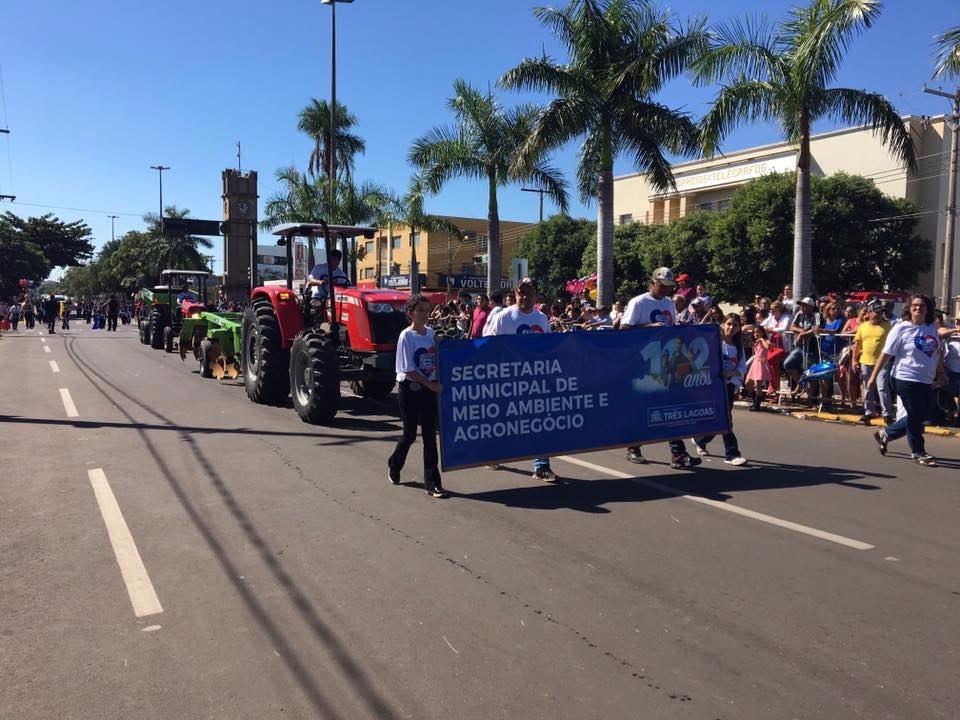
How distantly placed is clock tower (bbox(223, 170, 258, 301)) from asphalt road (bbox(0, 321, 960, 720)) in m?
48.4

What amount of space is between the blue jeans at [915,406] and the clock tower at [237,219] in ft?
164

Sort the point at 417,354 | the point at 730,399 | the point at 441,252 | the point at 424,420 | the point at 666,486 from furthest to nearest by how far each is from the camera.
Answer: the point at 441,252 < the point at 730,399 < the point at 666,486 < the point at 424,420 < the point at 417,354

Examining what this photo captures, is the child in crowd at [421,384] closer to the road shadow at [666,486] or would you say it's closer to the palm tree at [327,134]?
the road shadow at [666,486]

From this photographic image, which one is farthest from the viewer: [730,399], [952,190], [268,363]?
[952,190]

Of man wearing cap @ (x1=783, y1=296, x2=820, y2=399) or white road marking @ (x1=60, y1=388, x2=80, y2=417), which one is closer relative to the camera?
white road marking @ (x1=60, y1=388, x2=80, y2=417)

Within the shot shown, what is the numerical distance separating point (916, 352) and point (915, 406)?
22.8 inches

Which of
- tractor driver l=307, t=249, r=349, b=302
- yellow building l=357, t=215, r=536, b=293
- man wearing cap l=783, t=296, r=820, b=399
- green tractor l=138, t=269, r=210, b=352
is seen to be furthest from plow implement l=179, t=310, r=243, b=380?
yellow building l=357, t=215, r=536, b=293

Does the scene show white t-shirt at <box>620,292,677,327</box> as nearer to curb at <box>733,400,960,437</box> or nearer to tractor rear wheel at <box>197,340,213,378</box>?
curb at <box>733,400,960,437</box>

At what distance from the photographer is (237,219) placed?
183 feet

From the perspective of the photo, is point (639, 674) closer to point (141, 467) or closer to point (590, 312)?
point (141, 467)

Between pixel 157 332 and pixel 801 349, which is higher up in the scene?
pixel 801 349

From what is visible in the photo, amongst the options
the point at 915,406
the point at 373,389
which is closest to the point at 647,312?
the point at 915,406

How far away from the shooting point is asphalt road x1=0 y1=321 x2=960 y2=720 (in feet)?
11.8

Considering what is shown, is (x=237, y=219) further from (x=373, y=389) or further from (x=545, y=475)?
(x=545, y=475)
